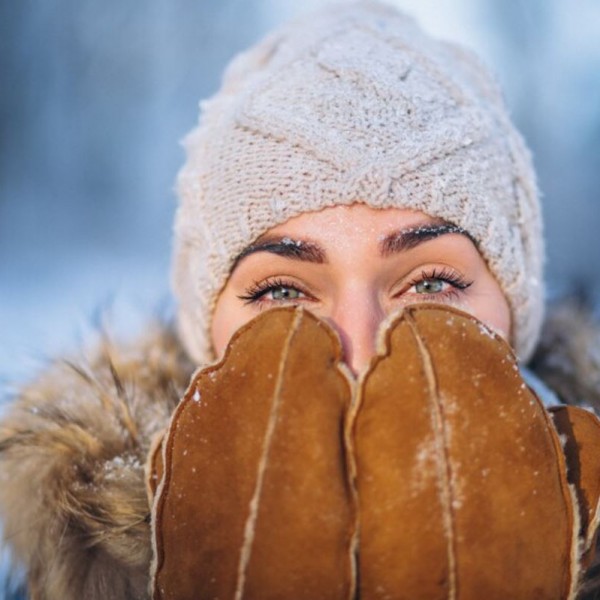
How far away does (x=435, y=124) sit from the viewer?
3.66 ft

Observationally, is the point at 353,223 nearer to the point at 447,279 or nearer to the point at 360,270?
the point at 360,270

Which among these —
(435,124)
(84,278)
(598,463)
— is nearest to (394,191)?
(435,124)

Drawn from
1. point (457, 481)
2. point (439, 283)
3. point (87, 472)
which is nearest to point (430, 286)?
point (439, 283)

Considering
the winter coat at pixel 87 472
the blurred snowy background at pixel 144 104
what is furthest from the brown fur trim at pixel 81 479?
the blurred snowy background at pixel 144 104

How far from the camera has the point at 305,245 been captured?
100 centimetres

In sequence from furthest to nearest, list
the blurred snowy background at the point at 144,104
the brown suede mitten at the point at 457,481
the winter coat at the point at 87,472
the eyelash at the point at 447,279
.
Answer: the blurred snowy background at the point at 144,104, the eyelash at the point at 447,279, the winter coat at the point at 87,472, the brown suede mitten at the point at 457,481

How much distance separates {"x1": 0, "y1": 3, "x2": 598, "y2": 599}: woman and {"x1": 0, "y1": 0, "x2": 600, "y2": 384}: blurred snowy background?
420 centimetres

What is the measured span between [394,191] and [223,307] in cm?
39

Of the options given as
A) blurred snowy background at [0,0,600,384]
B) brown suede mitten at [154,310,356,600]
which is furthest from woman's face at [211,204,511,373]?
blurred snowy background at [0,0,600,384]

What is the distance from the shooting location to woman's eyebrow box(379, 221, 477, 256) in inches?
38.3

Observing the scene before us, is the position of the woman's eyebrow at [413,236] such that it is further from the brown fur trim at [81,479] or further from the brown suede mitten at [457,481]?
the brown fur trim at [81,479]

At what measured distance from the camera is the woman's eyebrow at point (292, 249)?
0.98 metres

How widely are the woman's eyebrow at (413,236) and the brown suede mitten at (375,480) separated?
0.24 meters

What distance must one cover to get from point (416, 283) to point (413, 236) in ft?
0.26
